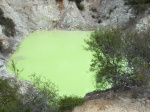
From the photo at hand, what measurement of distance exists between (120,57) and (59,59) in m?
10.2

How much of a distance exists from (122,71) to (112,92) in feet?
4.20

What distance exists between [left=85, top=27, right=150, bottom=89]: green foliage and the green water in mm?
3316

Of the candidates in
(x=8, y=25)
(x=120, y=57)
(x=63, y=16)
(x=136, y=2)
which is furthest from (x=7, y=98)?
(x=136, y=2)

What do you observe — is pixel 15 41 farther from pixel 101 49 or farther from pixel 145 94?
pixel 145 94

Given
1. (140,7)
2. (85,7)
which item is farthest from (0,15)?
(140,7)

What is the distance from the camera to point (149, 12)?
113ft

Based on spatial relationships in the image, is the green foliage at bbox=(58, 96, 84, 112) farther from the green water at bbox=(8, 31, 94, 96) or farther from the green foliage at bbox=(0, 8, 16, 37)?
the green foliage at bbox=(0, 8, 16, 37)

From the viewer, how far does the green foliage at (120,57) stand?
17.9 metres

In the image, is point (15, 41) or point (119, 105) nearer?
point (119, 105)

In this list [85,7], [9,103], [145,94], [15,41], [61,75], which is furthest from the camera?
[85,7]

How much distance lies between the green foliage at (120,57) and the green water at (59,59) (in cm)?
332

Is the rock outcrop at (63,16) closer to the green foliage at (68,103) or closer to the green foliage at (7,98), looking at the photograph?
the green foliage at (7,98)

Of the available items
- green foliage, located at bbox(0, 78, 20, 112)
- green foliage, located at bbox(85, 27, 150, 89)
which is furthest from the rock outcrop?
green foliage, located at bbox(0, 78, 20, 112)

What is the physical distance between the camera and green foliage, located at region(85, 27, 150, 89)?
1788 cm
